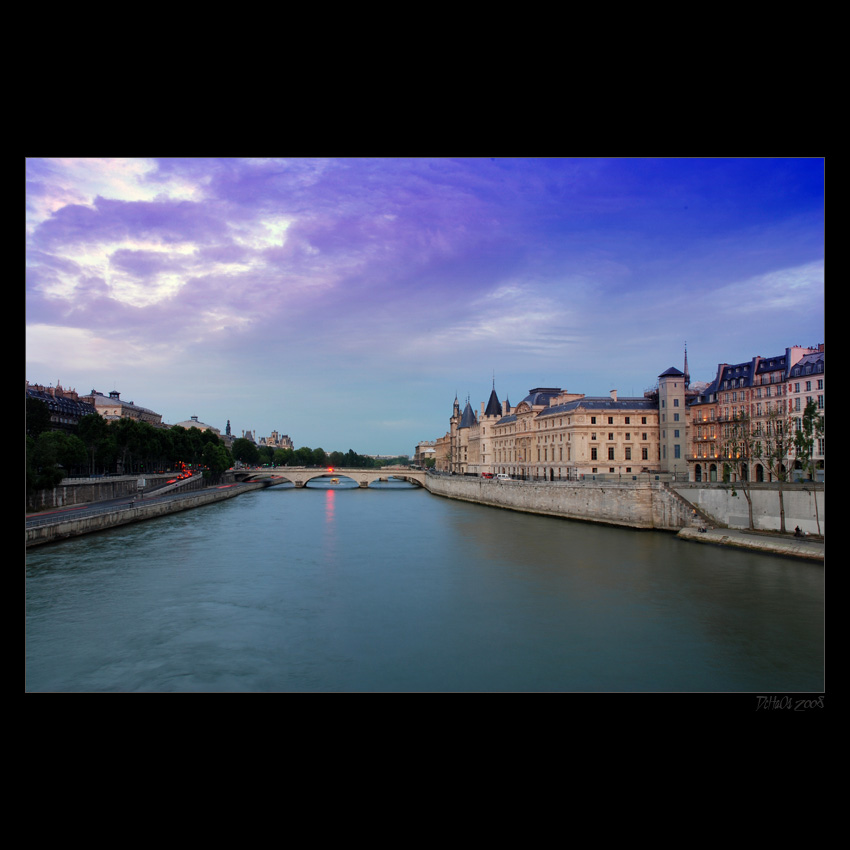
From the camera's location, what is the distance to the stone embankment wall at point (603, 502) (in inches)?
728

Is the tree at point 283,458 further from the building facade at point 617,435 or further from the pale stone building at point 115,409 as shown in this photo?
the building facade at point 617,435

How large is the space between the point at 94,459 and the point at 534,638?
92.6ft

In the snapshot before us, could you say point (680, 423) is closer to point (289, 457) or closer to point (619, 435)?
point (619, 435)

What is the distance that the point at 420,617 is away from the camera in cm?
922

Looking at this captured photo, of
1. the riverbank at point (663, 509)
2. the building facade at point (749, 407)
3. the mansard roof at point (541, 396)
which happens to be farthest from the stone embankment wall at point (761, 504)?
the mansard roof at point (541, 396)

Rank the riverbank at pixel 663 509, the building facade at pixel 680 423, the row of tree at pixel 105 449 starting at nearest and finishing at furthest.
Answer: the riverbank at pixel 663 509 → the row of tree at pixel 105 449 → the building facade at pixel 680 423

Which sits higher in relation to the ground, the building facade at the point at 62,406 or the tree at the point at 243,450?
the building facade at the point at 62,406

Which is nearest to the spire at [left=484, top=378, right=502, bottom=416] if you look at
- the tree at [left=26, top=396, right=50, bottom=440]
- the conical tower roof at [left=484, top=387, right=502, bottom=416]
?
the conical tower roof at [left=484, top=387, right=502, bottom=416]

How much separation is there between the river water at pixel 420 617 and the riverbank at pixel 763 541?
0.31 metres

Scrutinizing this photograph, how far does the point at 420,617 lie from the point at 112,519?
14179 mm

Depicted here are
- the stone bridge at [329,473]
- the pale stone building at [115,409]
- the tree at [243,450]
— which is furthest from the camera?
the tree at [243,450]

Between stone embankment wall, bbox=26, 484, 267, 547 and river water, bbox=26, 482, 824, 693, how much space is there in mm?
452
